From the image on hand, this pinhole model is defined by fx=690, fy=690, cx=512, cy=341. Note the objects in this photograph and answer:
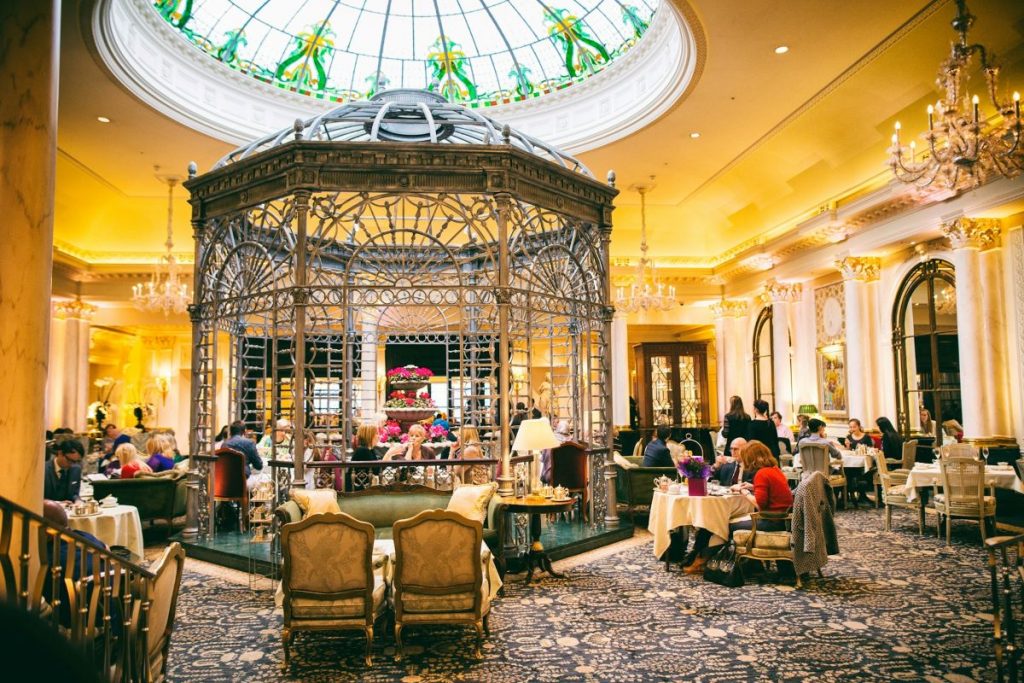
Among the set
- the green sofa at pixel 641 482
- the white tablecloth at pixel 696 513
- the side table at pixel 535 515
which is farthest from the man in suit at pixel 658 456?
the side table at pixel 535 515

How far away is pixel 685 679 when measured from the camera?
Result: 418cm

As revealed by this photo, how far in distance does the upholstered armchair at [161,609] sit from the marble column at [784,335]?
14.6 m

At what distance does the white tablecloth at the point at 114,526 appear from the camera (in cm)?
654

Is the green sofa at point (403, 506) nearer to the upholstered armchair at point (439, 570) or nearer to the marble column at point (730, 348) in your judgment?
the upholstered armchair at point (439, 570)

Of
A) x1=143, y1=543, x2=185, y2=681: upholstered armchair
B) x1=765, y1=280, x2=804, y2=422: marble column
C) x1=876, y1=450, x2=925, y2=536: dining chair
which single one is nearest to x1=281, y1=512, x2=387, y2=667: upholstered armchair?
x1=143, y1=543, x2=185, y2=681: upholstered armchair

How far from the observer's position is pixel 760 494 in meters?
6.45

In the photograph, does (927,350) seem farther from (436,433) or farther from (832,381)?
(436,433)

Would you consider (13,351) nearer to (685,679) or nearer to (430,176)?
(685,679)

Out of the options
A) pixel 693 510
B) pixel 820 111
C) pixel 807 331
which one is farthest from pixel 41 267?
pixel 807 331

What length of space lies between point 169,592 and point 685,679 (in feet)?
9.82

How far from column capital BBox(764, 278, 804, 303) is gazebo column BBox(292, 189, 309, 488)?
474 inches

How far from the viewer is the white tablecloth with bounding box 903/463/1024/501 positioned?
8.26 metres

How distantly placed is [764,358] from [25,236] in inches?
670

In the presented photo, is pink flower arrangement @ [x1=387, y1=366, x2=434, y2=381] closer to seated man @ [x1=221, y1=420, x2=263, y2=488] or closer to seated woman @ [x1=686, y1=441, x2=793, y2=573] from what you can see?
seated man @ [x1=221, y1=420, x2=263, y2=488]
